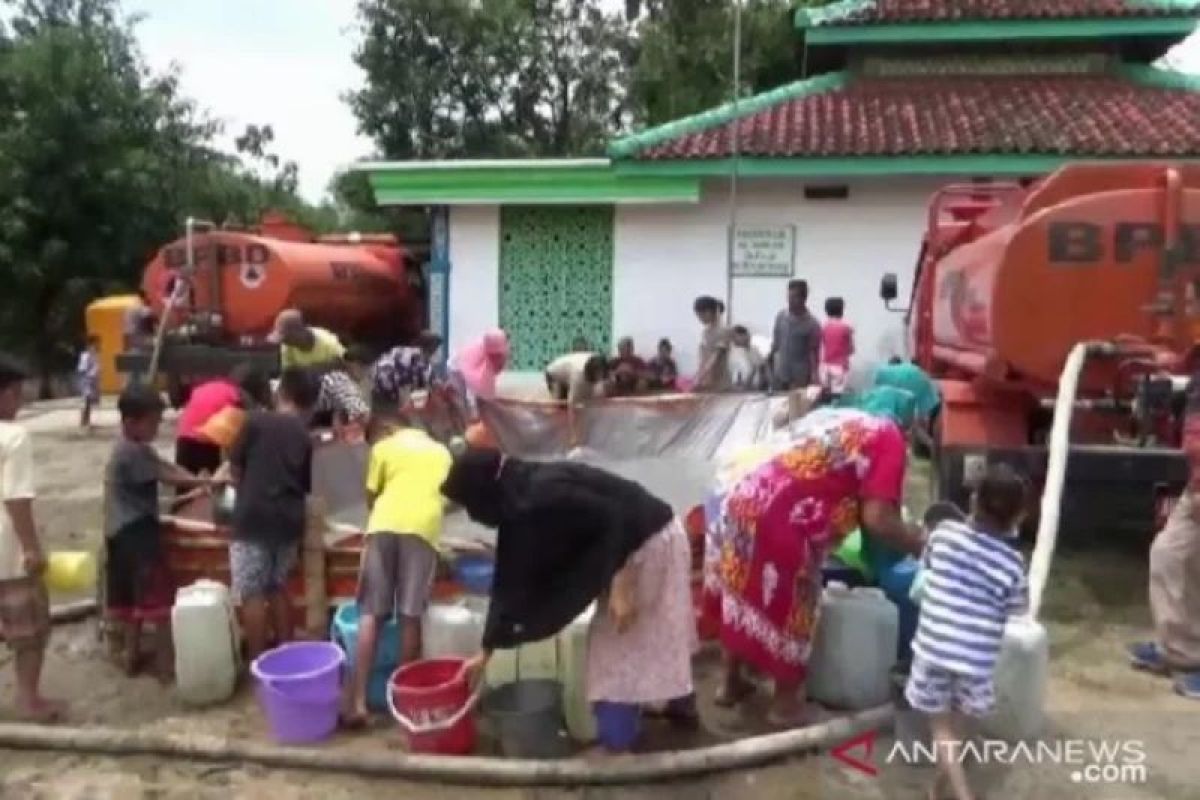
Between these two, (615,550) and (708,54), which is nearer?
(615,550)

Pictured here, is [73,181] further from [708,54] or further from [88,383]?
[708,54]

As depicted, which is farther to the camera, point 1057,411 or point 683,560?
point 1057,411

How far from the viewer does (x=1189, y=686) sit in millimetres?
5164

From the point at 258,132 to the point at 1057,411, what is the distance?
98.0ft

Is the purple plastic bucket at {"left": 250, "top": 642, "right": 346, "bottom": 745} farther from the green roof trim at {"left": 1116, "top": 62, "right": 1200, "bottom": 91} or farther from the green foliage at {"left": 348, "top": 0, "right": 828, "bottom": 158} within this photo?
the green foliage at {"left": 348, "top": 0, "right": 828, "bottom": 158}

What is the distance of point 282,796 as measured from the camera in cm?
416

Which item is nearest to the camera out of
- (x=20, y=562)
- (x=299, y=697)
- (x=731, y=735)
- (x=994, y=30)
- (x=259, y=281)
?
(x=299, y=697)

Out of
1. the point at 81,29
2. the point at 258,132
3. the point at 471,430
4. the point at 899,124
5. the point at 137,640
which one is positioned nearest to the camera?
the point at 137,640

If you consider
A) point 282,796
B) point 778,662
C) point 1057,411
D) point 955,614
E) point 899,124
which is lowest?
point 282,796

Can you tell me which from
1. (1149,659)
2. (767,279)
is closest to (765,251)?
(767,279)

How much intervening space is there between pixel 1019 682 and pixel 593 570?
1.61m

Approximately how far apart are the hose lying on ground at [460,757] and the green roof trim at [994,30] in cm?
1172

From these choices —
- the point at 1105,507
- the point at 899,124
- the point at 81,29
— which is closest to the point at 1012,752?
the point at 1105,507

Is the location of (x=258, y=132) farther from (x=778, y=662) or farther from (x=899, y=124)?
(x=778, y=662)
